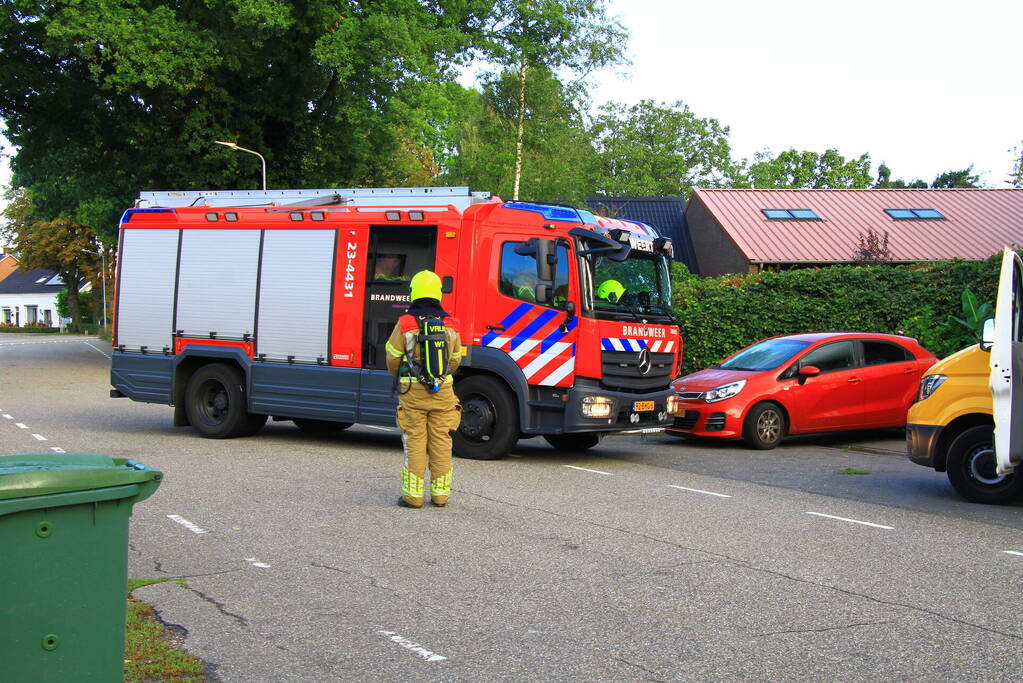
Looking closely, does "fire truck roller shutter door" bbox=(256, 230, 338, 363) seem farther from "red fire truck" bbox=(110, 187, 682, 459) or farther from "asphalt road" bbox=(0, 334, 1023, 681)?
"asphalt road" bbox=(0, 334, 1023, 681)

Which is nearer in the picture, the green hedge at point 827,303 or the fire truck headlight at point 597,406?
the fire truck headlight at point 597,406

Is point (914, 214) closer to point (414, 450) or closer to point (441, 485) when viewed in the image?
point (441, 485)

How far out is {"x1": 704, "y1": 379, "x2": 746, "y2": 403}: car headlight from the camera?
13.5 metres

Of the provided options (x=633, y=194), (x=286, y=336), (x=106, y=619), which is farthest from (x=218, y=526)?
(x=633, y=194)

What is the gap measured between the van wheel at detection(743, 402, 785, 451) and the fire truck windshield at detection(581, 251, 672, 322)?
214 centimetres

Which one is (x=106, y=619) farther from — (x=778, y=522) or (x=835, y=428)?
(x=835, y=428)

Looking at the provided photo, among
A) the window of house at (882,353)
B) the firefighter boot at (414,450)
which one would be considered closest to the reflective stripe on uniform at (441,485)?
the firefighter boot at (414,450)

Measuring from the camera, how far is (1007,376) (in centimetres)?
Answer: 829

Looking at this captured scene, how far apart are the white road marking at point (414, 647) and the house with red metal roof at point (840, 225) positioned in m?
28.0

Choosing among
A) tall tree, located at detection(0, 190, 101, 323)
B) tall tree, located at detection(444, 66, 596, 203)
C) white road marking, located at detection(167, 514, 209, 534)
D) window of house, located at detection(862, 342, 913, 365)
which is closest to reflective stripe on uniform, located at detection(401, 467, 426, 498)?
white road marking, located at detection(167, 514, 209, 534)

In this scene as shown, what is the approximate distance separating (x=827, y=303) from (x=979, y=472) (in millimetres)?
9035

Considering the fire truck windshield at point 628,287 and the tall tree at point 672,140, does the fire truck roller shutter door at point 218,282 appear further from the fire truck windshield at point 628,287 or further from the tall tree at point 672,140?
the tall tree at point 672,140

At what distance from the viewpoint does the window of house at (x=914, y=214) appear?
3591 cm

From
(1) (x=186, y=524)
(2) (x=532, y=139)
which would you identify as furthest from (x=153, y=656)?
(2) (x=532, y=139)
